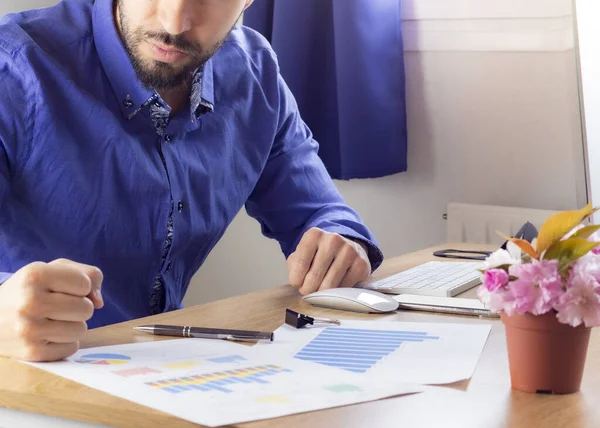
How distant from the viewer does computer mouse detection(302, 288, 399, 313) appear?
118 centimetres

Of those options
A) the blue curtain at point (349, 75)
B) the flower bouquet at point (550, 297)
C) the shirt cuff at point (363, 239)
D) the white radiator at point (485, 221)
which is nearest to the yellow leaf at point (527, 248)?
the flower bouquet at point (550, 297)

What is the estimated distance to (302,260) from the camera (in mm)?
1332

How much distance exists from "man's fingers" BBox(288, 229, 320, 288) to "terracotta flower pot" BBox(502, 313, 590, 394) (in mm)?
537

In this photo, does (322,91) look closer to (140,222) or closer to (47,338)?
(140,222)

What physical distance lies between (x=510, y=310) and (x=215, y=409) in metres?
0.27

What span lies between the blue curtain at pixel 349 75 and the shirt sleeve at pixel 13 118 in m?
1.16

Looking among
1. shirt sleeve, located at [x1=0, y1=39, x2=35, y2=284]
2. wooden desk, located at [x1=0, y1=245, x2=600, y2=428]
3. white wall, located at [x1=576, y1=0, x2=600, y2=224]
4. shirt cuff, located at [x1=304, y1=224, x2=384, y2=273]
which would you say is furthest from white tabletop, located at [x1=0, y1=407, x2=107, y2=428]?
white wall, located at [x1=576, y1=0, x2=600, y2=224]

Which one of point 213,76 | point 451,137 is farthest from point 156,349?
point 451,137

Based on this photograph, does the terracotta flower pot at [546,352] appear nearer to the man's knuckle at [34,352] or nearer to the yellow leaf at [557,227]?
the yellow leaf at [557,227]

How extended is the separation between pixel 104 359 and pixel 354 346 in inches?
10.8

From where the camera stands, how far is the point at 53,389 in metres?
0.80

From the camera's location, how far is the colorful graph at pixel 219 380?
799 mm

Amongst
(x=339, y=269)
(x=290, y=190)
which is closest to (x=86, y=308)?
(x=339, y=269)

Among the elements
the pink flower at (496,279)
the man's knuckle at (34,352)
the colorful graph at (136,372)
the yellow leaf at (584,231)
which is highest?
the yellow leaf at (584,231)
